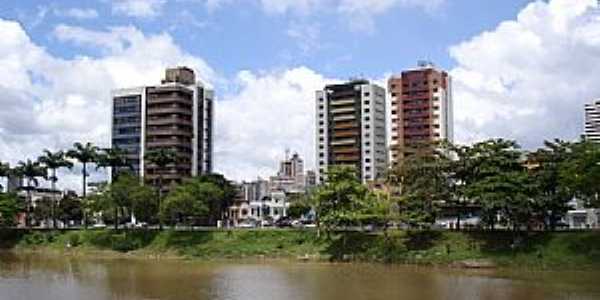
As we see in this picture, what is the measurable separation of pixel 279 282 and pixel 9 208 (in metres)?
57.5

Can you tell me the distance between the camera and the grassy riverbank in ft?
185

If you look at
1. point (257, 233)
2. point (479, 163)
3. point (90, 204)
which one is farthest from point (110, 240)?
point (479, 163)

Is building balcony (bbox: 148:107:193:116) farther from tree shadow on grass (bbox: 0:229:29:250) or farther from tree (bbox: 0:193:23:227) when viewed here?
tree shadow on grass (bbox: 0:229:29:250)

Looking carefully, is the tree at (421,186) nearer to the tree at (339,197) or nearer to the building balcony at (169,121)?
the tree at (339,197)

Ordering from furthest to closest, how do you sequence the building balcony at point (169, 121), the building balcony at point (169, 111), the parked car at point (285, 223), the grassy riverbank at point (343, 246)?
the building balcony at point (169, 111), the building balcony at point (169, 121), the parked car at point (285, 223), the grassy riverbank at point (343, 246)

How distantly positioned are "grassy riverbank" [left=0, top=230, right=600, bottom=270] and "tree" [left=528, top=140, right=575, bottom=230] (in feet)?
7.86

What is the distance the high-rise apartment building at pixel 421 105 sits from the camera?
140750mm

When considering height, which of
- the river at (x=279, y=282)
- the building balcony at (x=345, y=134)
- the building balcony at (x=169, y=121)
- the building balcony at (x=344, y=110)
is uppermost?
the building balcony at (x=344, y=110)

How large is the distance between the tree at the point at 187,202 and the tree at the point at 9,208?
2195cm

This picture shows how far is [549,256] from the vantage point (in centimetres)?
5584

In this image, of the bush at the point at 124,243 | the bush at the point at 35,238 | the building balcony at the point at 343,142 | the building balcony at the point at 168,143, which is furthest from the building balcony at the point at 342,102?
the bush at the point at 124,243

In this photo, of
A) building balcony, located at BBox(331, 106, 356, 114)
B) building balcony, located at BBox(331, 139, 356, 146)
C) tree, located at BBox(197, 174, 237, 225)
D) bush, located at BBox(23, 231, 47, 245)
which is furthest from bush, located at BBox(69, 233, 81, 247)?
building balcony, located at BBox(331, 106, 356, 114)

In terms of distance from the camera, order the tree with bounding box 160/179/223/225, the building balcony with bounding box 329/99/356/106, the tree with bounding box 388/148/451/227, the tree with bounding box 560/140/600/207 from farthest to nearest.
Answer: the building balcony with bounding box 329/99/356/106 < the tree with bounding box 160/179/223/225 < the tree with bounding box 388/148/451/227 < the tree with bounding box 560/140/600/207

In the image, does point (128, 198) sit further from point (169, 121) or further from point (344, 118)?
point (344, 118)
